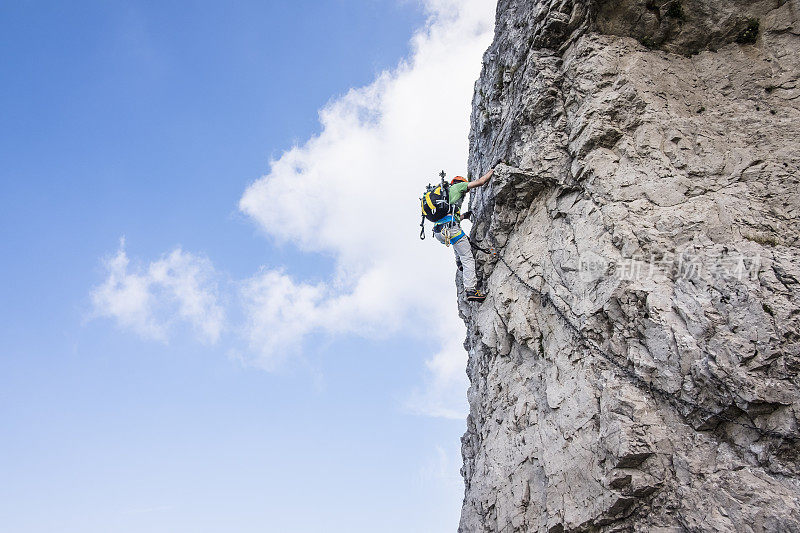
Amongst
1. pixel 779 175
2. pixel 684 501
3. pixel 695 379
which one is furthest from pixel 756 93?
pixel 684 501

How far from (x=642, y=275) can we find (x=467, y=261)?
16.8ft

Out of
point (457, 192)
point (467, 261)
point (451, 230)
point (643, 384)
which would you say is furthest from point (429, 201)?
point (643, 384)

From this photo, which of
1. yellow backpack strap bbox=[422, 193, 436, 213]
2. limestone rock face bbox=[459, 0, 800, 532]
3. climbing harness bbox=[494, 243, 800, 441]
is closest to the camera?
climbing harness bbox=[494, 243, 800, 441]

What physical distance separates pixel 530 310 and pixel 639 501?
13.6ft

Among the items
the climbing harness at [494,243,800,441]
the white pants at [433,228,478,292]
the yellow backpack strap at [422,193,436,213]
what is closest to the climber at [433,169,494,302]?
the white pants at [433,228,478,292]

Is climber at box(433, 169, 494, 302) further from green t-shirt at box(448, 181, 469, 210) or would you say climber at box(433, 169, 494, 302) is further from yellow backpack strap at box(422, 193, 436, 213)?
yellow backpack strap at box(422, 193, 436, 213)

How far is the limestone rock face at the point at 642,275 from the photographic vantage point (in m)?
6.67

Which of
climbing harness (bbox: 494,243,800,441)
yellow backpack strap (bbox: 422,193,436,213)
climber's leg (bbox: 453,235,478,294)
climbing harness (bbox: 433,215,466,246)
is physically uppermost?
yellow backpack strap (bbox: 422,193,436,213)

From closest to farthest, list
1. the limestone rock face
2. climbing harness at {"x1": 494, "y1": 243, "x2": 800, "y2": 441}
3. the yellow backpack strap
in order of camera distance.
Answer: climbing harness at {"x1": 494, "y1": 243, "x2": 800, "y2": 441} < the limestone rock face < the yellow backpack strap

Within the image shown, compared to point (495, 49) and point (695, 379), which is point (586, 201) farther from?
point (495, 49)

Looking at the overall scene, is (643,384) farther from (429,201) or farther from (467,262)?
(429,201)

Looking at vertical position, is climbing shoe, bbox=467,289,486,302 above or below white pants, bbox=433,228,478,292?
below

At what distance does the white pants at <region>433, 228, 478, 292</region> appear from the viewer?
12547 mm

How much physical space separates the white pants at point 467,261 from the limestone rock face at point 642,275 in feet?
1.24
